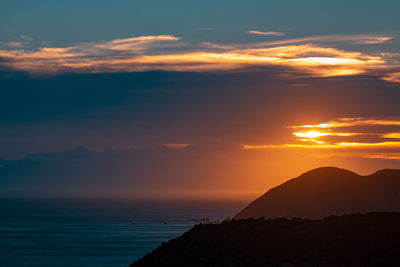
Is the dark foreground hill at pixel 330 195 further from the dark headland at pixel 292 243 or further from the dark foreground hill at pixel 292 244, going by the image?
the dark foreground hill at pixel 292 244

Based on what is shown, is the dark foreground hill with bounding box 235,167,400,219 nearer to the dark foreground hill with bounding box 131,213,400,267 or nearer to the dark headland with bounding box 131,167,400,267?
the dark headland with bounding box 131,167,400,267

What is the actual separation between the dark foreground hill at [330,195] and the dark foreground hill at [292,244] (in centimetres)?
10145

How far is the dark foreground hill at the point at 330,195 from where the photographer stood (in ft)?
476

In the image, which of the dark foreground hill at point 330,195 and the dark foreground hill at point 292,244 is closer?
the dark foreground hill at point 292,244

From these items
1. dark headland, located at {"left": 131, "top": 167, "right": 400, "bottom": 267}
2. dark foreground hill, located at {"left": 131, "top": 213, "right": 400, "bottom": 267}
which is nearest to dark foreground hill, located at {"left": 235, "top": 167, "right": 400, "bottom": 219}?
dark headland, located at {"left": 131, "top": 167, "right": 400, "bottom": 267}

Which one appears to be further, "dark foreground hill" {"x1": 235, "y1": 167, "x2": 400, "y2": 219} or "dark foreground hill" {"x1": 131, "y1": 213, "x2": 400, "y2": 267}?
"dark foreground hill" {"x1": 235, "y1": 167, "x2": 400, "y2": 219}

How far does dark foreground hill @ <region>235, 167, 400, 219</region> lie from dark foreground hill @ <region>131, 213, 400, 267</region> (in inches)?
3994

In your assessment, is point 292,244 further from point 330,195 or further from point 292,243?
point 330,195

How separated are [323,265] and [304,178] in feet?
467

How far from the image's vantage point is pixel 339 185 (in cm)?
15925

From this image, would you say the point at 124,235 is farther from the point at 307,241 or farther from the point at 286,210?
the point at 307,241

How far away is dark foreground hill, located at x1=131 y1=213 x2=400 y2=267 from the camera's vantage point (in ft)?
107

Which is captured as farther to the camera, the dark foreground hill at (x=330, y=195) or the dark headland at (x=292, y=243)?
the dark foreground hill at (x=330, y=195)

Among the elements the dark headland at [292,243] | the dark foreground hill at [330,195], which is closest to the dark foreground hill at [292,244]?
the dark headland at [292,243]
